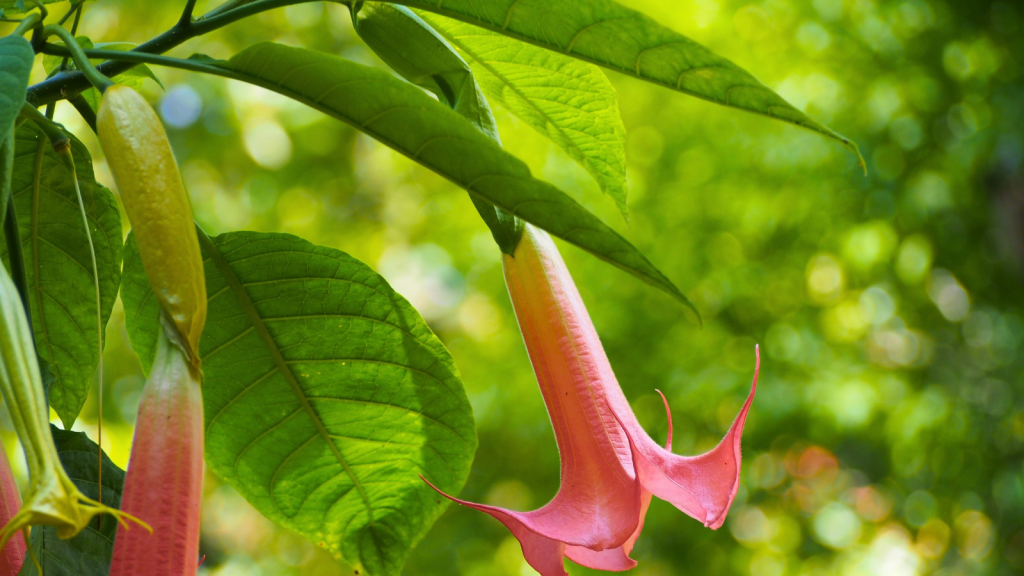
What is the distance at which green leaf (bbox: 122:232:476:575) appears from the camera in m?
0.47

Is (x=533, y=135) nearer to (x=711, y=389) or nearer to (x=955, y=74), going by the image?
(x=711, y=389)

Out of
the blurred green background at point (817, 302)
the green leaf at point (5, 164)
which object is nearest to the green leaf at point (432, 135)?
the green leaf at point (5, 164)

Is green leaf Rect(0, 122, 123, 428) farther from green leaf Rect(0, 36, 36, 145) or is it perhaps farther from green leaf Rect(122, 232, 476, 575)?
green leaf Rect(0, 36, 36, 145)

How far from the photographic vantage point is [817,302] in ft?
7.39

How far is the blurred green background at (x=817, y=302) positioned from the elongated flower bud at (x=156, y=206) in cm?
182

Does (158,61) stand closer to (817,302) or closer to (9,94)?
(9,94)

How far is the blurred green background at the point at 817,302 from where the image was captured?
6.92 feet

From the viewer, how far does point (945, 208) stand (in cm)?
229

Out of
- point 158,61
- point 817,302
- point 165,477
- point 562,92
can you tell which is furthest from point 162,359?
point 817,302

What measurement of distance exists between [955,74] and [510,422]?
1578mm

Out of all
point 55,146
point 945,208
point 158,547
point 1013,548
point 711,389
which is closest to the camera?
point 158,547

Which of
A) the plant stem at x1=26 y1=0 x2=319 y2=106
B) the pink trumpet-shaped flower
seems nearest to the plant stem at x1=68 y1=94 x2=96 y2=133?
the plant stem at x1=26 y1=0 x2=319 y2=106

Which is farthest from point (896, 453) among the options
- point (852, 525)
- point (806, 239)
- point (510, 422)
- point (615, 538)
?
point (615, 538)

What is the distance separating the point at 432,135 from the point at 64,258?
10.5 inches
